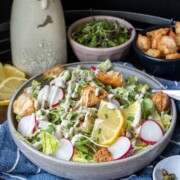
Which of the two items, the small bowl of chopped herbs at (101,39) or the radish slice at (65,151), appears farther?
the small bowl of chopped herbs at (101,39)

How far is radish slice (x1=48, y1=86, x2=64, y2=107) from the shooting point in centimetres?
90

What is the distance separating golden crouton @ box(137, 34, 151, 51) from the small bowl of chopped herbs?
26 millimetres

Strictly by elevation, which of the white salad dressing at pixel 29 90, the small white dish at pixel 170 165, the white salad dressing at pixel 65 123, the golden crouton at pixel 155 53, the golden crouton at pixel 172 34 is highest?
the golden crouton at pixel 172 34

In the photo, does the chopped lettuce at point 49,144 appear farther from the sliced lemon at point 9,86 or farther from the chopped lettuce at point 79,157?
the sliced lemon at point 9,86

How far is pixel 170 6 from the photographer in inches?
46.7

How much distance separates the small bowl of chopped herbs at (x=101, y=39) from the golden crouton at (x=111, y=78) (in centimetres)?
9

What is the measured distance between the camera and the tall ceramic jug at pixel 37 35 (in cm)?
99

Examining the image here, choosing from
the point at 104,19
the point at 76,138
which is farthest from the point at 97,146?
the point at 104,19

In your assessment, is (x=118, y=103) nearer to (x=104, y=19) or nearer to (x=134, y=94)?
(x=134, y=94)

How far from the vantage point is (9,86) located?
1.02 m

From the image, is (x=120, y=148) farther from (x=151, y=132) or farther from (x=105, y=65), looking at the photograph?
(x=105, y=65)

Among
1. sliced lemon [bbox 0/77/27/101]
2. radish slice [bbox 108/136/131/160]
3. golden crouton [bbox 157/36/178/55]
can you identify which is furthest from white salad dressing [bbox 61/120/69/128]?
golden crouton [bbox 157/36/178/55]

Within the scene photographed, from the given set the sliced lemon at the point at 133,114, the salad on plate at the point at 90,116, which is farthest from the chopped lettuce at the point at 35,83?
the sliced lemon at the point at 133,114

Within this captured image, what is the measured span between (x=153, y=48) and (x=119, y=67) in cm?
10
